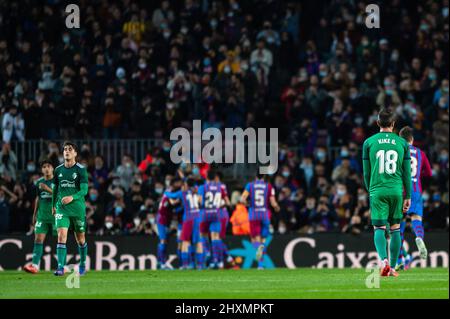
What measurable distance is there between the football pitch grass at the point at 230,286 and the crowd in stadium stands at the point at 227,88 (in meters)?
6.17

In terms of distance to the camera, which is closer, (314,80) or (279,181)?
(279,181)

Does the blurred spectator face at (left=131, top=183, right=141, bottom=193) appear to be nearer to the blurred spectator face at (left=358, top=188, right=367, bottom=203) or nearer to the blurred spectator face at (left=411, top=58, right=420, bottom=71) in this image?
the blurred spectator face at (left=358, top=188, right=367, bottom=203)

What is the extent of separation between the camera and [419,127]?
27.8m

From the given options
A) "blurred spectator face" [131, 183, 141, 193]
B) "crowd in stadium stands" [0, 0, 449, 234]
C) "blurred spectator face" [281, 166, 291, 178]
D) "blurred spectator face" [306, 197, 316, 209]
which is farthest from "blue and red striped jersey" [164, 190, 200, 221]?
"blurred spectator face" [281, 166, 291, 178]

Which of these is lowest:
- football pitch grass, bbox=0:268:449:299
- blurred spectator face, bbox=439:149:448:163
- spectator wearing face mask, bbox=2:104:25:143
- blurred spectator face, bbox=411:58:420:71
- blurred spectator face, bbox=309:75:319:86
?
football pitch grass, bbox=0:268:449:299

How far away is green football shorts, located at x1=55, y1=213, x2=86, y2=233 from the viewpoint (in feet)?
58.6

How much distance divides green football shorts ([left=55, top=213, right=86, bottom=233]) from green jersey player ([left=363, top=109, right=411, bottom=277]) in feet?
16.0

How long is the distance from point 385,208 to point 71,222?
5283mm

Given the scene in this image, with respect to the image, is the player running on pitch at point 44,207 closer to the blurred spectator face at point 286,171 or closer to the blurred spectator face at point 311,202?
the blurred spectator face at point 311,202

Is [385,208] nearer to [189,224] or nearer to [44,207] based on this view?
[44,207]

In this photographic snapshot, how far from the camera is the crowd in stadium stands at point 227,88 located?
85.6 feet

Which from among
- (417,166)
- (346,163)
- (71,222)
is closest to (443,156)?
(346,163)

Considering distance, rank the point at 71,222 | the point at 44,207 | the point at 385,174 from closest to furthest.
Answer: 1. the point at 385,174
2. the point at 71,222
3. the point at 44,207

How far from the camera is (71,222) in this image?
18.1 meters
